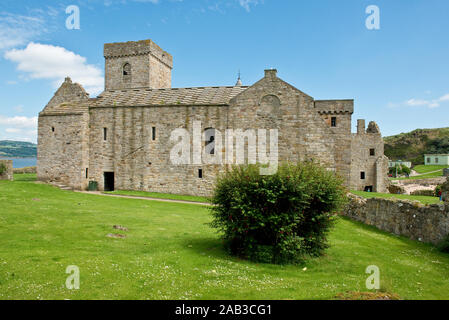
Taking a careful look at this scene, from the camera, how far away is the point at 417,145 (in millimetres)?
109250

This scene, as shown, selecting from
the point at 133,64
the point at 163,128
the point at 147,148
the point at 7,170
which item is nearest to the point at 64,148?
the point at 7,170

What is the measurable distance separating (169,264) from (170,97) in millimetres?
21257

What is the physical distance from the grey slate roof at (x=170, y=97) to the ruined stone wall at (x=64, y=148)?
2608mm

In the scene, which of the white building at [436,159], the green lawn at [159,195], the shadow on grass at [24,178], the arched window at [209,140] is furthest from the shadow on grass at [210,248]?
the white building at [436,159]

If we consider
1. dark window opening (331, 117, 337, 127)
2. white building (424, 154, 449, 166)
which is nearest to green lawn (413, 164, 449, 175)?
white building (424, 154, 449, 166)

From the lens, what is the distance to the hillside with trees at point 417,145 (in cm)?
10106

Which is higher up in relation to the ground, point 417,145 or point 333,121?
point 417,145

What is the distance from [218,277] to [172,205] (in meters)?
14.1

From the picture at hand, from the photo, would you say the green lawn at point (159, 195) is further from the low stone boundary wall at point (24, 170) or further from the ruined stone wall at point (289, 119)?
the low stone boundary wall at point (24, 170)

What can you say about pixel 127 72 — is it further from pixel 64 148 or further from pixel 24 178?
pixel 24 178

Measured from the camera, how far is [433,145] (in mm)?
104188

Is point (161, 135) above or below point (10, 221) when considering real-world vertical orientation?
above
